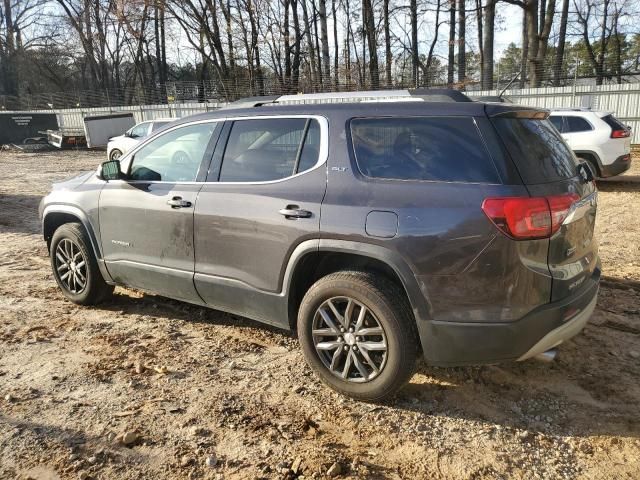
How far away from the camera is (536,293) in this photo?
2.75 m

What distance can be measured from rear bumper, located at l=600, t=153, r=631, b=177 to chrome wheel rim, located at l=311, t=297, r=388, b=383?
9.64 meters

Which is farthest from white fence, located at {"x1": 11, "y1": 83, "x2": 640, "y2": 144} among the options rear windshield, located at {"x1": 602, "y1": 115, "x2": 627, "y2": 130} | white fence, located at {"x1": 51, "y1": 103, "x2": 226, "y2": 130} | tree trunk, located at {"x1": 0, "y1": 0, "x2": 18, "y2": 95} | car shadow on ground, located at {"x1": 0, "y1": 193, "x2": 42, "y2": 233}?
tree trunk, located at {"x1": 0, "y1": 0, "x2": 18, "y2": 95}

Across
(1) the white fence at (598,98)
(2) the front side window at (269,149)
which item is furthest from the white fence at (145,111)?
(2) the front side window at (269,149)

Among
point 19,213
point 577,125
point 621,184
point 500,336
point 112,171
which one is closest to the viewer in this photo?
point 500,336

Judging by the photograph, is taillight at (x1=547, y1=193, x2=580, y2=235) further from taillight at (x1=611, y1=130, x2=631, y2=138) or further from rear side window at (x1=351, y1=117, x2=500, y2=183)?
taillight at (x1=611, y1=130, x2=631, y2=138)

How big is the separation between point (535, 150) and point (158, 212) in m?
2.68

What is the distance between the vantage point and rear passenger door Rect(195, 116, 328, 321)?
331 cm

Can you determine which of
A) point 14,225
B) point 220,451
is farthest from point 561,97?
point 220,451

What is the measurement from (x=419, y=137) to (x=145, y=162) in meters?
2.39

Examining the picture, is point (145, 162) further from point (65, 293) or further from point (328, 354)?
point (328, 354)

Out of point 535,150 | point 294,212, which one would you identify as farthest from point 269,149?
point 535,150

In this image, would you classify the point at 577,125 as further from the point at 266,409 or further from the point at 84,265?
the point at 266,409

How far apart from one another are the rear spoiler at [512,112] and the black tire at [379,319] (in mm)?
1099

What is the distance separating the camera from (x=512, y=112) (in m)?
2.98
